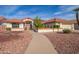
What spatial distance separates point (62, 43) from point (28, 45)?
52cm

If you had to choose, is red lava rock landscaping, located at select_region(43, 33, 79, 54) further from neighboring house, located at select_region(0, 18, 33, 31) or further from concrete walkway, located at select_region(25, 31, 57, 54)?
neighboring house, located at select_region(0, 18, 33, 31)

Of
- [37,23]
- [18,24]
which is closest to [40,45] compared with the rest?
[37,23]

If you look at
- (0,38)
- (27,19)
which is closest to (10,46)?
(0,38)

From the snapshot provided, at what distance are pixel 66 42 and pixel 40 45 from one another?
1.32ft

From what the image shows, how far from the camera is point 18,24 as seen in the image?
15.0ft

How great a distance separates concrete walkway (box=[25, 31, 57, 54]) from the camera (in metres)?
4.41

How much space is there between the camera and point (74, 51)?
4.43m

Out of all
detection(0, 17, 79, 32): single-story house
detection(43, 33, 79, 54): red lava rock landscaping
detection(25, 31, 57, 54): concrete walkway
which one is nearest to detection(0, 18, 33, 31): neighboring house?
detection(0, 17, 79, 32): single-story house

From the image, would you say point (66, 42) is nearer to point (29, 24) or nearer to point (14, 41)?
point (29, 24)

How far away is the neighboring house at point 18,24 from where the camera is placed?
451 cm

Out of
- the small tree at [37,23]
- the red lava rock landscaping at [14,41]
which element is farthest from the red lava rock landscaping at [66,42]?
the red lava rock landscaping at [14,41]

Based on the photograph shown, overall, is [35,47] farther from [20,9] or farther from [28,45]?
[20,9]

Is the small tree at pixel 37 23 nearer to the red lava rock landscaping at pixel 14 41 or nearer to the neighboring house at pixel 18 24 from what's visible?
the neighboring house at pixel 18 24

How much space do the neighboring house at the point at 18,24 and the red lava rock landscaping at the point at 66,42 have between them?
16.0 inches
